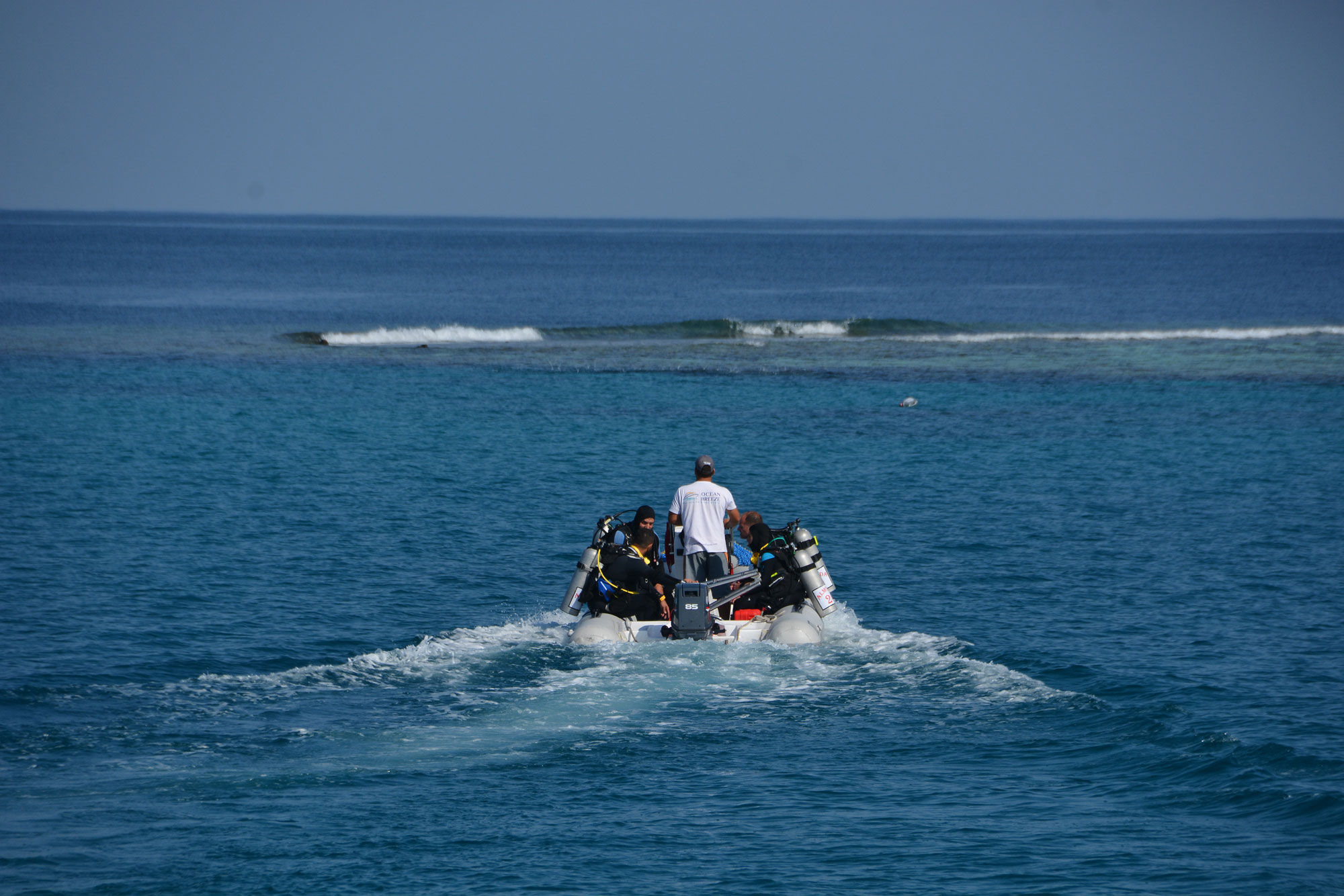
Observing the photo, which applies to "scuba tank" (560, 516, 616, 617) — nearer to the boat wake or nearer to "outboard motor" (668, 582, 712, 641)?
the boat wake

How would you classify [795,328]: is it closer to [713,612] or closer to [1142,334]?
[1142,334]

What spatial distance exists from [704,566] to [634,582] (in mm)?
981

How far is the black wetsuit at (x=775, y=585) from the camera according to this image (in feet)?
55.8

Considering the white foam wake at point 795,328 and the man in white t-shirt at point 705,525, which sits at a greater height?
the white foam wake at point 795,328

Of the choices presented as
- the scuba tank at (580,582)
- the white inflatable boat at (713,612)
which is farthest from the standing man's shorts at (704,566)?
the scuba tank at (580,582)

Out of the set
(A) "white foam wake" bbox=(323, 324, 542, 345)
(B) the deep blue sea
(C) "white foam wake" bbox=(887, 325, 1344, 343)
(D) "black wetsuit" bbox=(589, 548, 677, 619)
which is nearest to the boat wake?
(B) the deep blue sea

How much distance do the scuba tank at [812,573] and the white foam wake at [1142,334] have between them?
151 feet

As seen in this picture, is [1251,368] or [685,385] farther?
[1251,368]

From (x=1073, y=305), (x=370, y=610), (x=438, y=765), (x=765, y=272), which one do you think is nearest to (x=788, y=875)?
(x=438, y=765)

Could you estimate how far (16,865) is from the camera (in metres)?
10.9

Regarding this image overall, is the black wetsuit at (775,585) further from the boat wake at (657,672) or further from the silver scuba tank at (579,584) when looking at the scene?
the silver scuba tank at (579,584)

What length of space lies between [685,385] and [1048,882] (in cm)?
3389

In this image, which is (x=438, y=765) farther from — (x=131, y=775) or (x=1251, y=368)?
(x=1251, y=368)

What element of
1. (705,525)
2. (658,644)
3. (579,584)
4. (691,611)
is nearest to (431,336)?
(705,525)
